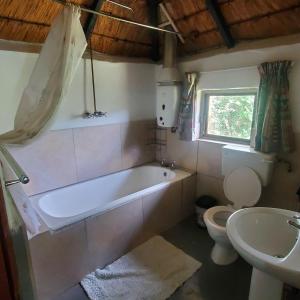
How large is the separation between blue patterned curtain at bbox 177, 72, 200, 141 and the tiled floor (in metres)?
1.24

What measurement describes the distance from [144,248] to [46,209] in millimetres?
1033

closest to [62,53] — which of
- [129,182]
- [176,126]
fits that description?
[176,126]

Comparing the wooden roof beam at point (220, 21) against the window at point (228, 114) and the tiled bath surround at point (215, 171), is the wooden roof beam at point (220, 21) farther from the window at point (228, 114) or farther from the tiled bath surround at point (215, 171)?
the tiled bath surround at point (215, 171)

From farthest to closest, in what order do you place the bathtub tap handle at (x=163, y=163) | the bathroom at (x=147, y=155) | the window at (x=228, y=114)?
1. the bathtub tap handle at (x=163, y=163)
2. the window at (x=228, y=114)
3. the bathroom at (x=147, y=155)

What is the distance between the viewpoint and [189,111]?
272 centimetres

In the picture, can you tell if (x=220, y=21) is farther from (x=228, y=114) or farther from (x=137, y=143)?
(x=137, y=143)

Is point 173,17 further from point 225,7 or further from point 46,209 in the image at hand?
point 46,209

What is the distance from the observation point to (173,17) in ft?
8.13

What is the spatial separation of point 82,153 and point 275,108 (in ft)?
6.62

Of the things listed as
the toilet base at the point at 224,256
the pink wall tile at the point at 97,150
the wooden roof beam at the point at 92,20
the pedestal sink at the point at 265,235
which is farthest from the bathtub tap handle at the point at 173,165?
the wooden roof beam at the point at 92,20

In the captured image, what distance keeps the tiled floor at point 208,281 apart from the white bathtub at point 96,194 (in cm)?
61

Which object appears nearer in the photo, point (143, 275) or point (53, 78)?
point (53, 78)

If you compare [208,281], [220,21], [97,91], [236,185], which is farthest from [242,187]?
[97,91]

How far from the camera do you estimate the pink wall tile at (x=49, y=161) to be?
2.18 meters
